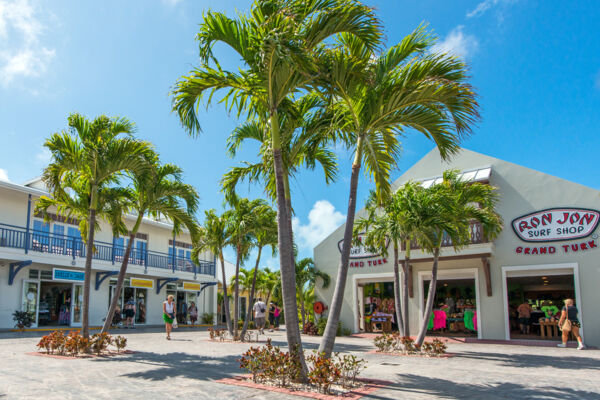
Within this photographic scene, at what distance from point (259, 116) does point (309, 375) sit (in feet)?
13.3

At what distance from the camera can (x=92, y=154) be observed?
31.2ft

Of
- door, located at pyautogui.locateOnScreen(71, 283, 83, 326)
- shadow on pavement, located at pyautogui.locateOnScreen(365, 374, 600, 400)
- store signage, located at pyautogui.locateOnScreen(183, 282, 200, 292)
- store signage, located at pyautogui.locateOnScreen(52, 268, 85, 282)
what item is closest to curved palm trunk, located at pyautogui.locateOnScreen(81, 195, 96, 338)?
shadow on pavement, located at pyautogui.locateOnScreen(365, 374, 600, 400)

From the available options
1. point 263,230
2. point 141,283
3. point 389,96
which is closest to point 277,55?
point 389,96

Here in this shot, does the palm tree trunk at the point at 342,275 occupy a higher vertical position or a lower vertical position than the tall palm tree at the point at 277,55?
lower

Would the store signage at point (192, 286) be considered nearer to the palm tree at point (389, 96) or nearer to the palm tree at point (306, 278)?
the palm tree at point (306, 278)

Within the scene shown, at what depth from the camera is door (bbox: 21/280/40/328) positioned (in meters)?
18.2

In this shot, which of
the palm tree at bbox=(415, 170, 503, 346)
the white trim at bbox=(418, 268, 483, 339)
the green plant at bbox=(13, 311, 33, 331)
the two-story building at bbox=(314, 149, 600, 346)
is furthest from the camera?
the green plant at bbox=(13, 311, 33, 331)

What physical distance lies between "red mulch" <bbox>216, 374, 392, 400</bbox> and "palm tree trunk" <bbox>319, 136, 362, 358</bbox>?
0.66 metres

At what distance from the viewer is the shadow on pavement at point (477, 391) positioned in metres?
6.08

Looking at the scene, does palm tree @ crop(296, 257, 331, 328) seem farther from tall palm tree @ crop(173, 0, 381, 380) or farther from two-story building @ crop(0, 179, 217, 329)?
tall palm tree @ crop(173, 0, 381, 380)

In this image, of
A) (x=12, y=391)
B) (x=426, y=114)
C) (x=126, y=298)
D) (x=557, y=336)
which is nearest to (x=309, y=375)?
(x=12, y=391)

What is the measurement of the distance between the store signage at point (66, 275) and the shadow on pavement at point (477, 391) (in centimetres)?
1606

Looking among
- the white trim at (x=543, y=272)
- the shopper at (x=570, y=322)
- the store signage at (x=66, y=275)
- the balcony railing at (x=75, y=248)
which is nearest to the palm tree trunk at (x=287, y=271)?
the balcony railing at (x=75, y=248)

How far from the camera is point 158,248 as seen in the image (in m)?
26.3
